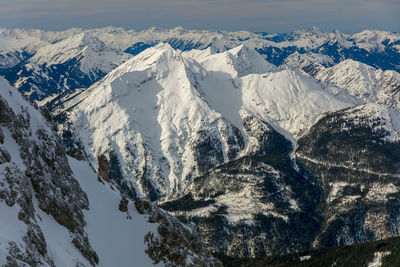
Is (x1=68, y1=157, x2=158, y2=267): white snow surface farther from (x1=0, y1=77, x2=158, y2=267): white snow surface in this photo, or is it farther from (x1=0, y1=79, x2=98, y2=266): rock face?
(x1=0, y1=79, x2=98, y2=266): rock face

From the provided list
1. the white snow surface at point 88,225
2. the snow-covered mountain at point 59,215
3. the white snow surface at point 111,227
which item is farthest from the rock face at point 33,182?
the white snow surface at point 111,227

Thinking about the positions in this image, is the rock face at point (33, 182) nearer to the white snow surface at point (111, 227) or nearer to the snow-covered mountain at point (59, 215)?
the snow-covered mountain at point (59, 215)

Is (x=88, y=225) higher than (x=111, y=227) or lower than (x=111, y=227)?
higher

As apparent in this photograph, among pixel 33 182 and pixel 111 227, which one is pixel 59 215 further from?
pixel 111 227

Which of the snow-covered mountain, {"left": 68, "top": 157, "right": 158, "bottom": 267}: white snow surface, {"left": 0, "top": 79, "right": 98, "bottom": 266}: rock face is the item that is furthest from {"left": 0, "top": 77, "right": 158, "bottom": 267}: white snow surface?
{"left": 0, "top": 79, "right": 98, "bottom": 266}: rock face

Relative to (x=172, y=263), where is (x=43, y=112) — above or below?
above

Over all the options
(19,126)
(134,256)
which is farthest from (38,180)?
(134,256)

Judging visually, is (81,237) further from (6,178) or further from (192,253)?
(192,253)

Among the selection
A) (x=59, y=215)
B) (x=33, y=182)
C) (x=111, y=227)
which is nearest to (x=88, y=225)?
(x=111, y=227)
